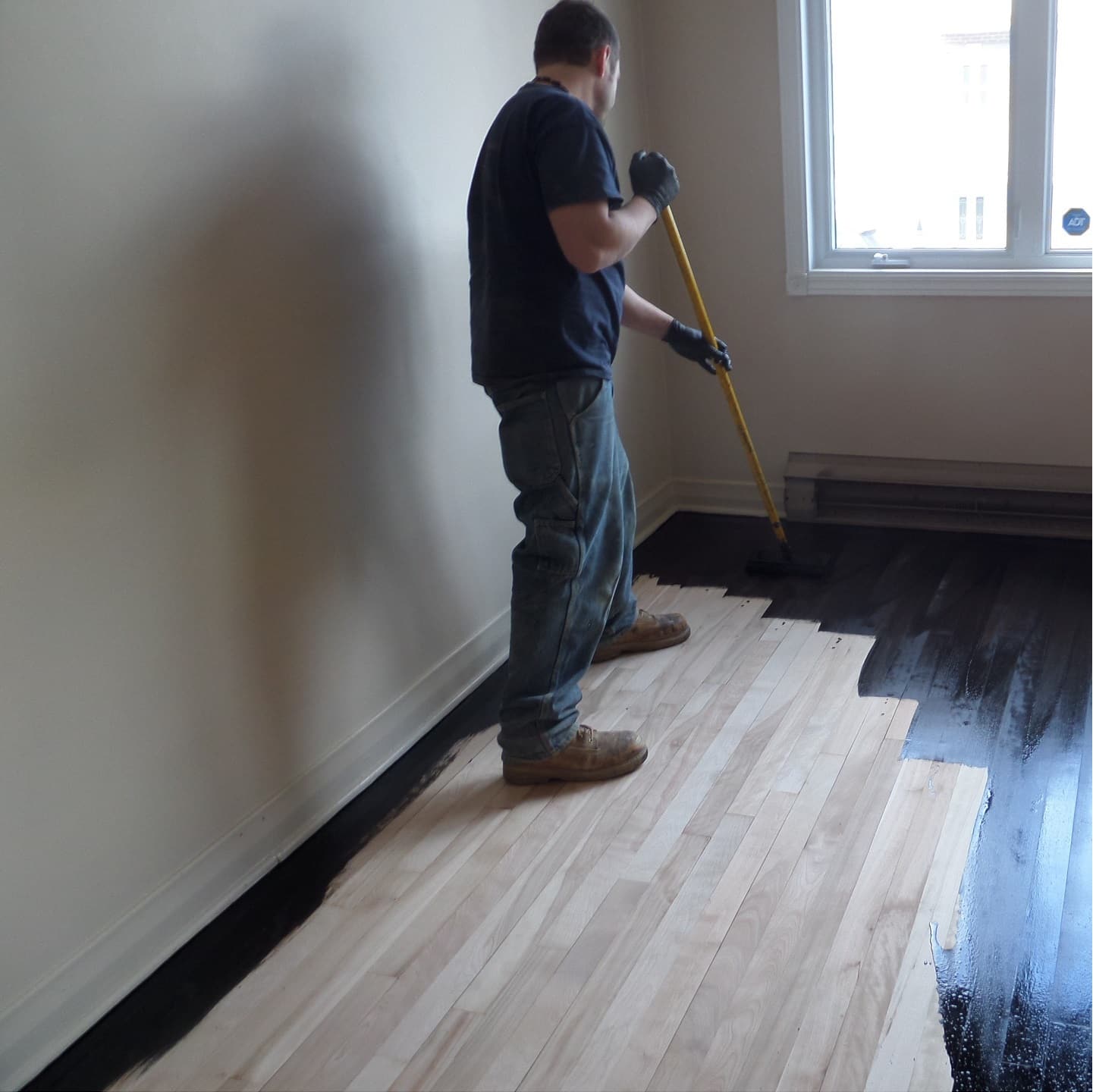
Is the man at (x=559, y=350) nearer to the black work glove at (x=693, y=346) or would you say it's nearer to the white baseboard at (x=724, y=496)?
the black work glove at (x=693, y=346)

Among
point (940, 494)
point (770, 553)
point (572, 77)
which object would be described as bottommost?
point (770, 553)

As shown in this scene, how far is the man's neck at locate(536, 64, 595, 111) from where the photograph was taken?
2471 millimetres

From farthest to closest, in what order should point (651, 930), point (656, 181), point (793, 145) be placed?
1. point (793, 145)
2. point (656, 181)
3. point (651, 930)

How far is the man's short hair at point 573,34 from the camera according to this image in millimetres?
2443

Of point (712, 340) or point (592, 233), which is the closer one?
point (592, 233)

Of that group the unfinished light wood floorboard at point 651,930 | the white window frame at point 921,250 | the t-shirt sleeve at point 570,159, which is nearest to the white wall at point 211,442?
the unfinished light wood floorboard at point 651,930

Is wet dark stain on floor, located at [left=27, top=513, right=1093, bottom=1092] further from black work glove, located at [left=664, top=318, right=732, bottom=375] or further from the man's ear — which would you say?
the man's ear

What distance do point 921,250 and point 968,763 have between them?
1775 millimetres

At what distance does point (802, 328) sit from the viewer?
3.86m

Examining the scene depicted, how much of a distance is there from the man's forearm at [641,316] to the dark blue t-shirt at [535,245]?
45cm

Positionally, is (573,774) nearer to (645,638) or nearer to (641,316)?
(645,638)

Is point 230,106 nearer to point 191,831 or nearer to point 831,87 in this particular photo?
point 191,831

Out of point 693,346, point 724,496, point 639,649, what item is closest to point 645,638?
point 639,649

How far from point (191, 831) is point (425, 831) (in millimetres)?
483
